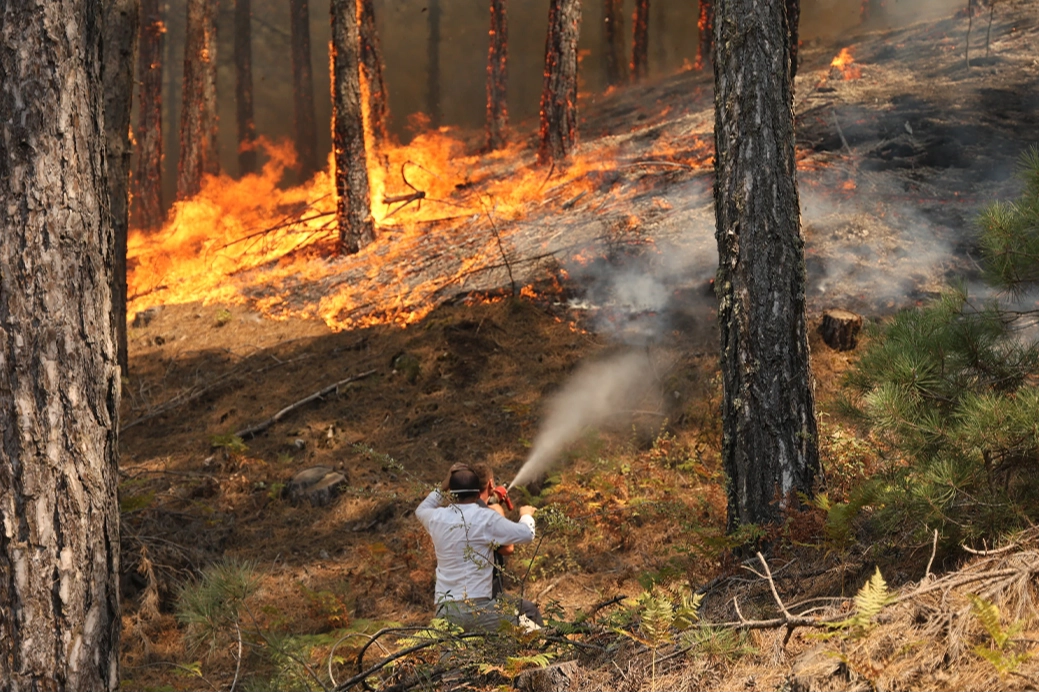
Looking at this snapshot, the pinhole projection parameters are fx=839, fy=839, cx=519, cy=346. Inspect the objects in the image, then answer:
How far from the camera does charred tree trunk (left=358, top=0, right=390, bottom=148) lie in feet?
65.7

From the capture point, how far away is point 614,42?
1061 inches

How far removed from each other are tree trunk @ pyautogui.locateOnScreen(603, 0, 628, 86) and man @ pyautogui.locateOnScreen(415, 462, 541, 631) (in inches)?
938

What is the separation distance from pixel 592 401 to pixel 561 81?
8.26 meters

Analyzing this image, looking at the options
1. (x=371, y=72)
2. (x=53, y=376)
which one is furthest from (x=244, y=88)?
(x=53, y=376)

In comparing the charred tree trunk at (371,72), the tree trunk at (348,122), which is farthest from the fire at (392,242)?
the charred tree trunk at (371,72)

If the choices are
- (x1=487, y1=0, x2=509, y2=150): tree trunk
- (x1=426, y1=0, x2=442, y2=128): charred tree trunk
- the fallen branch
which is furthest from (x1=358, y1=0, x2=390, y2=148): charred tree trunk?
(x1=426, y1=0, x2=442, y2=128): charred tree trunk

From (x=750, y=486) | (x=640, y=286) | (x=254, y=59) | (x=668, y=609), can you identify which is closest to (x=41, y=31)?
(x=668, y=609)

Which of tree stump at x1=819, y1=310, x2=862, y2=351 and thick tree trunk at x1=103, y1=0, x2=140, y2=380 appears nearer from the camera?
tree stump at x1=819, y1=310, x2=862, y2=351

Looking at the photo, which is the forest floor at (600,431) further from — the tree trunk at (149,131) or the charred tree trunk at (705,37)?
the charred tree trunk at (705,37)

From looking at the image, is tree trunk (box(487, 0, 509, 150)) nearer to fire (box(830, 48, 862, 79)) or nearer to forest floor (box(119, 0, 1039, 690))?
forest floor (box(119, 0, 1039, 690))

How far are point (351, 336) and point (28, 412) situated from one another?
8179 millimetres

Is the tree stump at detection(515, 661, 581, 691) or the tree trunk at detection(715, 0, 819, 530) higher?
the tree trunk at detection(715, 0, 819, 530)

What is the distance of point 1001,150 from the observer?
11.3 meters

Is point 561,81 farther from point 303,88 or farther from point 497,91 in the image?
point 303,88
